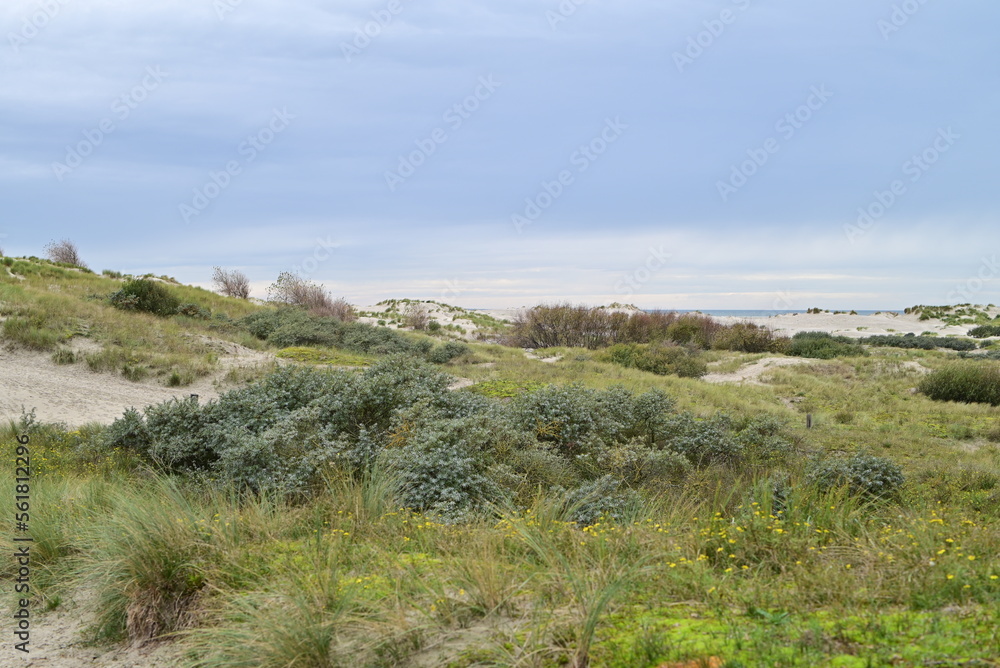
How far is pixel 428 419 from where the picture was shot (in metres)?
7.82

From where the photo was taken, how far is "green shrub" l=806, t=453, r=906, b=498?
22.5ft

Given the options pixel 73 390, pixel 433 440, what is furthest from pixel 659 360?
pixel 433 440

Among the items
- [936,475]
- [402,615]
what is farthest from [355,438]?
[936,475]

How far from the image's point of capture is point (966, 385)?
715 inches

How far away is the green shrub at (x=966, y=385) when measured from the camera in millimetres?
17828

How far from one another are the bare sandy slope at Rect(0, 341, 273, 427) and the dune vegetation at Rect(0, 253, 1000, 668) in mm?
1426

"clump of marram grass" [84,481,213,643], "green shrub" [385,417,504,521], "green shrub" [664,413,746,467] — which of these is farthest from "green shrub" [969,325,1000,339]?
"clump of marram grass" [84,481,213,643]

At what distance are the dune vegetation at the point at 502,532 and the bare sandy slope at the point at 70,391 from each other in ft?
4.68

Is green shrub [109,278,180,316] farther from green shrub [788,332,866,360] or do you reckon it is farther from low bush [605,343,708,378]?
green shrub [788,332,866,360]

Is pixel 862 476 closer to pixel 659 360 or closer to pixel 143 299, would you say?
pixel 659 360

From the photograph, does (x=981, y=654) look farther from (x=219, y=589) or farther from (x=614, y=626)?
(x=219, y=589)

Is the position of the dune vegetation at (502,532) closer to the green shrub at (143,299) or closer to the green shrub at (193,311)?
the green shrub at (143,299)

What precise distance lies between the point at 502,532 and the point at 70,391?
42.5 feet

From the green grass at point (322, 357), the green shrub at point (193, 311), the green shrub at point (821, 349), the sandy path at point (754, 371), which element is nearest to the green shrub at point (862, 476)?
the green grass at point (322, 357)
